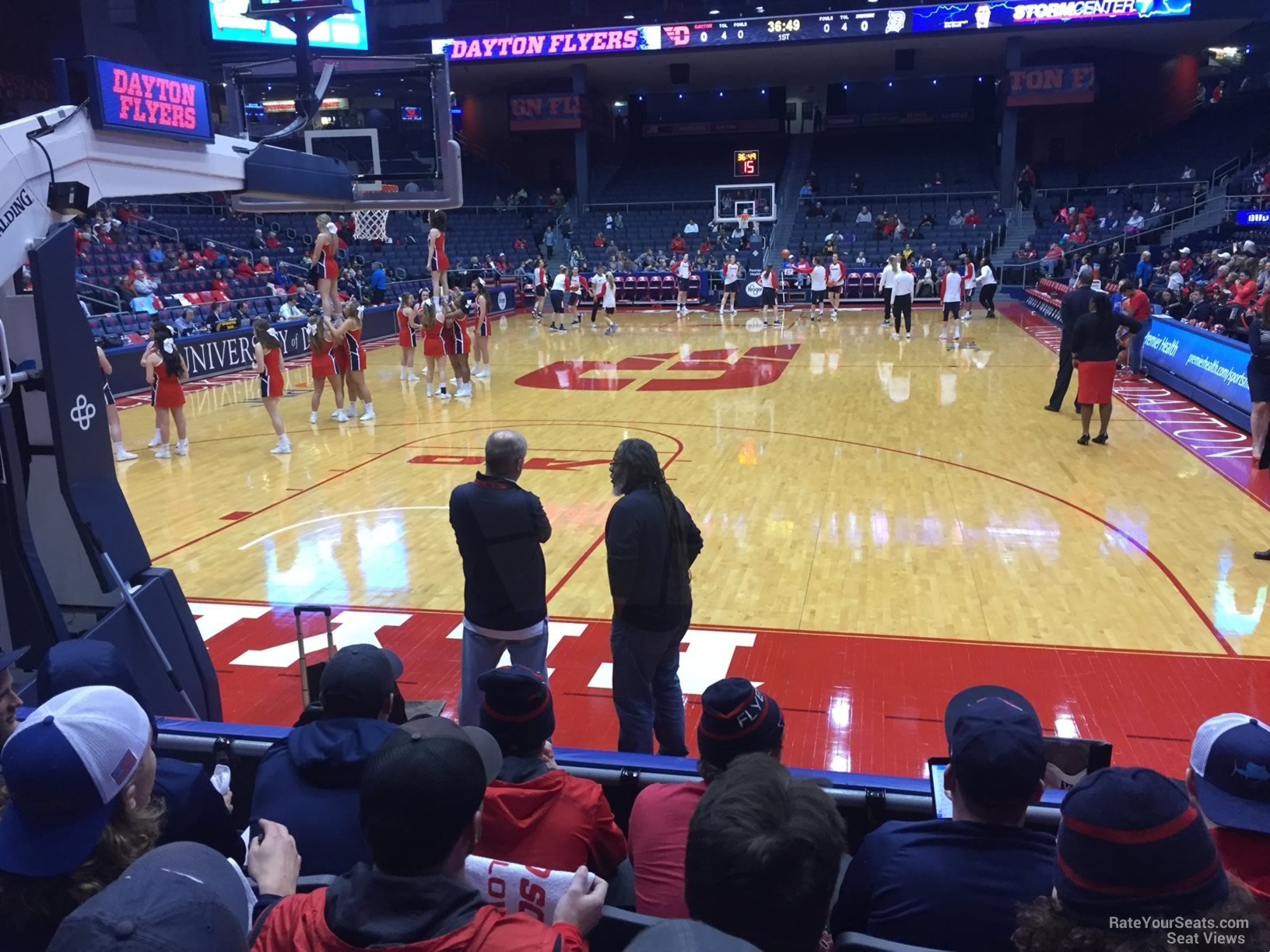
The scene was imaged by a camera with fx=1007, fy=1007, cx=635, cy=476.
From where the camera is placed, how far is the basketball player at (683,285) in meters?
28.7

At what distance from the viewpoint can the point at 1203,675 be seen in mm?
5676

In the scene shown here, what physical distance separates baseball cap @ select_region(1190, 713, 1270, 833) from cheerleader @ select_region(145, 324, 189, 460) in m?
11.2

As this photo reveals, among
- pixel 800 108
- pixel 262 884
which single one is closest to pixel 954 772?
pixel 262 884

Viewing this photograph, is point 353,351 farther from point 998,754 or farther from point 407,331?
point 998,754

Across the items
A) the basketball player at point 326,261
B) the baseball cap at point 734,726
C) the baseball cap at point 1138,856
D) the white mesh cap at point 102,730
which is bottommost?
the baseball cap at point 734,726

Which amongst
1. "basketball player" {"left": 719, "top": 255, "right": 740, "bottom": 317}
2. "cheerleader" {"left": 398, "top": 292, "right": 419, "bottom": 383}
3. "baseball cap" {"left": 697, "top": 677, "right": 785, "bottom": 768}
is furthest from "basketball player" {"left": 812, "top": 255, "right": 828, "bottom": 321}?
"baseball cap" {"left": 697, "top": 677, "right": 785, "bottom": 768}

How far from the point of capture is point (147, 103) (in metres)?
4.85

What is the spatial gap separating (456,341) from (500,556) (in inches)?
426

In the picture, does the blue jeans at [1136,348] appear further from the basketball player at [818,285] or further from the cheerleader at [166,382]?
the cheerleader at [166,382]

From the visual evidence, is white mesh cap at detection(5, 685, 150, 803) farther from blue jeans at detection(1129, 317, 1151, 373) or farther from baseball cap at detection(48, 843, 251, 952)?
blue jeans at detection(1129, 317, 1151, 373)

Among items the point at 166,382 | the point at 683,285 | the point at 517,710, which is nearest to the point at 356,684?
the point at 517,710

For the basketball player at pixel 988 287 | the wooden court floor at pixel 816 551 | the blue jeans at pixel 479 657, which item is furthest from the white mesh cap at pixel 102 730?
the basketball player at pixel 988 287

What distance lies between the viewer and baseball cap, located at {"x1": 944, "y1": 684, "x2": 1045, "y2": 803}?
2.24 meters

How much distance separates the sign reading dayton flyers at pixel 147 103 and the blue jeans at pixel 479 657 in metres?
2.88
